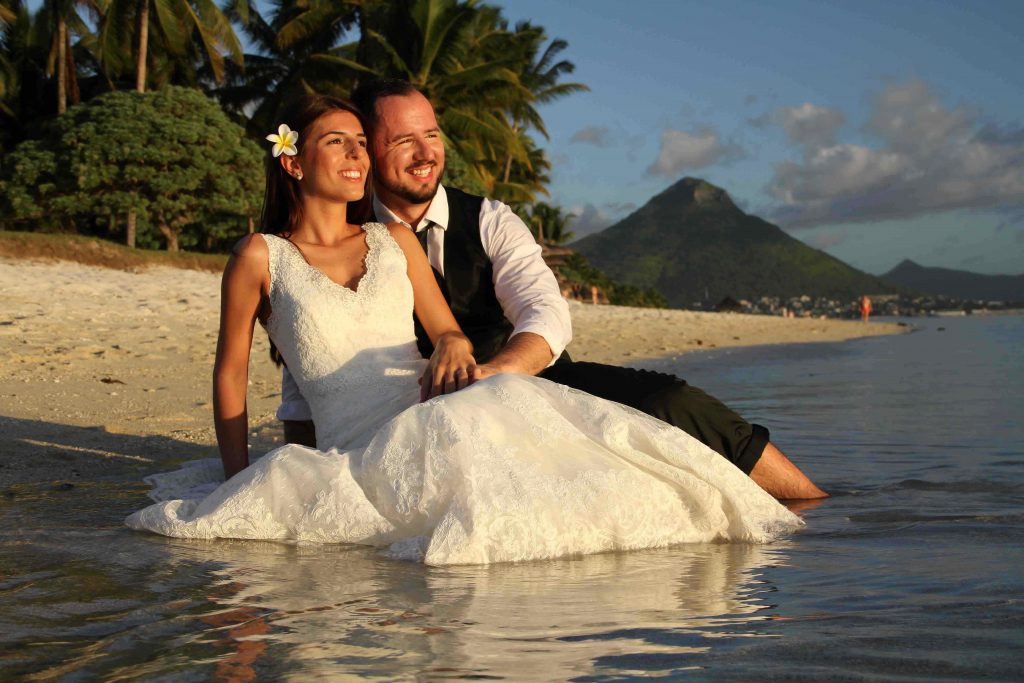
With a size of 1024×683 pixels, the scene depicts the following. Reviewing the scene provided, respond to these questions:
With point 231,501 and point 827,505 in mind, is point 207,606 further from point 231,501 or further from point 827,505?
point 827,505

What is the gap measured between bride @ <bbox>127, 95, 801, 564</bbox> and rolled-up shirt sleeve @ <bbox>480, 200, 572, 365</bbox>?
29 cm

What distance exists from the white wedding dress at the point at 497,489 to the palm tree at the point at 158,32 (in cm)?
2644

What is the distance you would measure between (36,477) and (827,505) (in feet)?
10.5

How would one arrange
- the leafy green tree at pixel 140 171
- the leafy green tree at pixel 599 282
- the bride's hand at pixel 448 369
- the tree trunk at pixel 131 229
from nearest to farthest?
the bride's hand at pixel 448 369, the tree trunk at pixel 131 229, the leafy green tree at pixel 140 171, the leafy green tree at pixel 599 282

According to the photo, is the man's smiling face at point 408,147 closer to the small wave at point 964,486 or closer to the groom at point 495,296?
the groom at point 495,296

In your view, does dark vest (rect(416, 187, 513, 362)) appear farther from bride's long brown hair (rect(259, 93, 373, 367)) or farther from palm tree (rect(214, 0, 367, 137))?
palm tree (rect(214, 0, 367, 137))

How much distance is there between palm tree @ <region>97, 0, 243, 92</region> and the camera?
92.0 feet

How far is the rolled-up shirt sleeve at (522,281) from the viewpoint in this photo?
156 inches

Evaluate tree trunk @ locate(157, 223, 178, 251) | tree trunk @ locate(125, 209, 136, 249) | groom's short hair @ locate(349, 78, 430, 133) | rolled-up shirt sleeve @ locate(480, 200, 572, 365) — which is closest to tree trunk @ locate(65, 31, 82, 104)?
tree trunk @ locate(157, 223, 178, 251)

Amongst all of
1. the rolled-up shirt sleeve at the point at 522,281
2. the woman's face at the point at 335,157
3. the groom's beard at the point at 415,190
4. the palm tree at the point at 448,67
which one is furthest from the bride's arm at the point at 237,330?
the palm tree at the point at 448,67

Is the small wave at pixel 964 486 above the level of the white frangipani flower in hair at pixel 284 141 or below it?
below

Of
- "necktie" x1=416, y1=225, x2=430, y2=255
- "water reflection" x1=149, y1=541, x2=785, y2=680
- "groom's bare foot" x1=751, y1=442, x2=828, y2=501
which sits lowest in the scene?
"water reflection" x1=149, y1=541, x2=785, y2=680

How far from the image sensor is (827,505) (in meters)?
3.91

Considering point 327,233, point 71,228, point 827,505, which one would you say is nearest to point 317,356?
point 327,233
